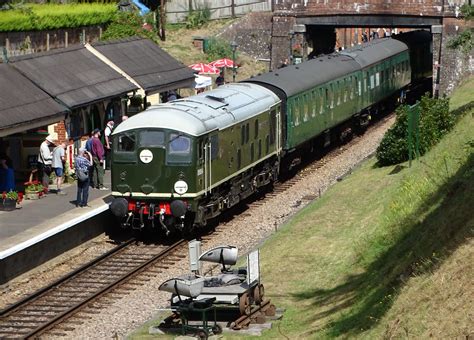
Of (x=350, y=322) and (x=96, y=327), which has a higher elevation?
(x=350, y=322)

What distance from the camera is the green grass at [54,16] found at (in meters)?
36.8

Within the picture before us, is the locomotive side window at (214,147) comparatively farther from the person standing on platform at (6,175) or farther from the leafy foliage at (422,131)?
the leafy foliage at (422,131)

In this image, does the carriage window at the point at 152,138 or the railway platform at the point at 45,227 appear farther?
the carriage window at the point at 152,138

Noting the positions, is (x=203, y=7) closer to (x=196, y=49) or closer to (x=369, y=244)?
(x=196, y=49)

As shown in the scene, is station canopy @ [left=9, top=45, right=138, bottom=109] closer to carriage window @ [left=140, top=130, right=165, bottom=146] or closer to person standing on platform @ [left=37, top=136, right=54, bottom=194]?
person standing on platform @ [left=37, top=136, right=54, bottom=194]

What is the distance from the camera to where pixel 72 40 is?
41906mm

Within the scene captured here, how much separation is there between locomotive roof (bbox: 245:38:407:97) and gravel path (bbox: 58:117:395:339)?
8.24 feet

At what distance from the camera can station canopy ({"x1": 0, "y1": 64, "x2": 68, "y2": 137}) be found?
26500 mm

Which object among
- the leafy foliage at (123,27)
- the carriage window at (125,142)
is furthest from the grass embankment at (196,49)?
the carriage window at (125,142)

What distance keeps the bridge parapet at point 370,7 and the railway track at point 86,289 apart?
27.9 meters

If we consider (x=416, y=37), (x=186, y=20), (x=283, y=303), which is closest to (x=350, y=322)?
(x=283, y=303)

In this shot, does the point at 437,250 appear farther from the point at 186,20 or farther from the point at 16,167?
the point at 186,20

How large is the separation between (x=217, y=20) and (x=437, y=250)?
1854 inches

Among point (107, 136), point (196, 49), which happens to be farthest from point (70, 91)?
point (196, 49)
